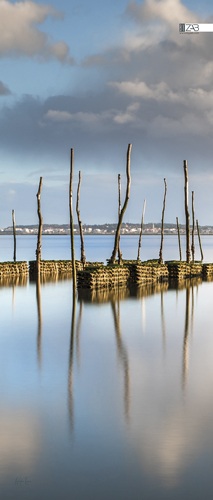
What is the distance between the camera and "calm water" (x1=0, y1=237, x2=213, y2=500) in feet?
25.7

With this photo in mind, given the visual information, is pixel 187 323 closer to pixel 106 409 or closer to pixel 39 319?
pixel 39 319

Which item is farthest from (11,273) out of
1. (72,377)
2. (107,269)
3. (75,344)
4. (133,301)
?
(72,377)

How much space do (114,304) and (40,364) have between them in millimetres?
12593

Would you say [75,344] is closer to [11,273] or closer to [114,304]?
[114,304]

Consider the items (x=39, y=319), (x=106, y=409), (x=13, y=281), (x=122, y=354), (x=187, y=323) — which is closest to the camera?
(x=106, y=409)

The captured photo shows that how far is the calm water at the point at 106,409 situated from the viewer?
7824mm

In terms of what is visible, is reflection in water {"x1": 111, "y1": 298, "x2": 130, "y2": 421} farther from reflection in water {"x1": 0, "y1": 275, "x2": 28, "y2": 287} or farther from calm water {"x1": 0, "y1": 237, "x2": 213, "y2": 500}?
reflection in water {"x1": 0, "y1": 275, "x2": 28, "y2": 287}

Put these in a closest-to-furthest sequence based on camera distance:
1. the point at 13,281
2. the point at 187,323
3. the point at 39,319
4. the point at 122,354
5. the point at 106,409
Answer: the point at 106,409 < the point at 122,354 < the point at 187,323 < the point at 39,319 < the point at 13,281

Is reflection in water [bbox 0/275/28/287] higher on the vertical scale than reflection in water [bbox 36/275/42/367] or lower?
lower

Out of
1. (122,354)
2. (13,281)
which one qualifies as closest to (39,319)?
(122,354)

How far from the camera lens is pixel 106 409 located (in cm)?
1081

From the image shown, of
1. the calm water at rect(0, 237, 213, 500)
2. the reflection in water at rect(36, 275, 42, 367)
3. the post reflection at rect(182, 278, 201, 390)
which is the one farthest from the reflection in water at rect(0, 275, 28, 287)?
the calm water at rect(0, 237, 213, 500)

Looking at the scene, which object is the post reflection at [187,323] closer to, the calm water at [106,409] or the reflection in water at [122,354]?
the calm water at [106,409]

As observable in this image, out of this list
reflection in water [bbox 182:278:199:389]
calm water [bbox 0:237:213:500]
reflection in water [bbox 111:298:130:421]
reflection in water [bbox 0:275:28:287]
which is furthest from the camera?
reflection in water [bbox 0:275:28:287]
